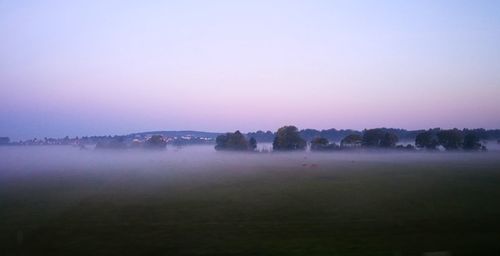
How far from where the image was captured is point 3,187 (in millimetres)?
34500

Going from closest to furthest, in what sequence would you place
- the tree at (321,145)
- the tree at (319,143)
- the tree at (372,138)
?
the tree at (372,138) → the tree at (321,145) → the tree at (319,143)

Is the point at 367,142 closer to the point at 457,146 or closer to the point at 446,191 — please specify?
the point at 457,146

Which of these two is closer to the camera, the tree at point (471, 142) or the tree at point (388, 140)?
the tree at point (471, 142)

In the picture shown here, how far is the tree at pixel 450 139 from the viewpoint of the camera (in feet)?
316

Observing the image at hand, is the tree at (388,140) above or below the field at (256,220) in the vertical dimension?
above

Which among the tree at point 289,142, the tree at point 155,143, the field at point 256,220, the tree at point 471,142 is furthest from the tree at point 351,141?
the field at point 256,220

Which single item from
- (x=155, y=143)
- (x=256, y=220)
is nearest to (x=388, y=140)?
(x=155, y=143)

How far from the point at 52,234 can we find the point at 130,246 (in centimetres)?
394

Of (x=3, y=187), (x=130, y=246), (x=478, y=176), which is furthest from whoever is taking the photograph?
(x=478, y=176)

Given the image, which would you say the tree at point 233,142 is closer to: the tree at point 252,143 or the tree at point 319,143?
the tree at point 252,143

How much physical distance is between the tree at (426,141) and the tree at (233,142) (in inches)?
1634

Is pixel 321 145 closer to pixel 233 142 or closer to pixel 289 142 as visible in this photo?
pixel 289 142

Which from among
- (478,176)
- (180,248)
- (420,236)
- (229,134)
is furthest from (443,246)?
(229,134)

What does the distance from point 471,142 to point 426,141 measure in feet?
30.6
